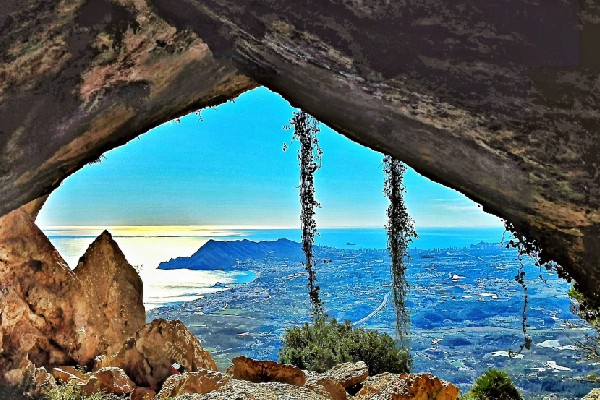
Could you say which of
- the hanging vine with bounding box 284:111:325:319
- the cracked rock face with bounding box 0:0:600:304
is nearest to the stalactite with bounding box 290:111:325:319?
the hanging vine with bounding box 284:111:325:319

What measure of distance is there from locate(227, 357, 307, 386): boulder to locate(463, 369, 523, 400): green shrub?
2.18m

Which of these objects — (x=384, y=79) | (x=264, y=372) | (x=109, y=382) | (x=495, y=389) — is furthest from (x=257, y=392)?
(x=384, y=79)

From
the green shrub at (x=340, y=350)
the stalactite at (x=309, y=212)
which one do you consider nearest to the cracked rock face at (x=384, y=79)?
the stalactite at (x=309, y=212)

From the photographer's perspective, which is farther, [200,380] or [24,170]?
[200,380]

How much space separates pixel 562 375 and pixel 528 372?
580 mm

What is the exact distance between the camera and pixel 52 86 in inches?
126

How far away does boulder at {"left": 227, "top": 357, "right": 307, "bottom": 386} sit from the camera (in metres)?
5.92

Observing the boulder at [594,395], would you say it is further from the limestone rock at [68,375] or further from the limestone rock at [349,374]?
the limestone rock at [68,375]

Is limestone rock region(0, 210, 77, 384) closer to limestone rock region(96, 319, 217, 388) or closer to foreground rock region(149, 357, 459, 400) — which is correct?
limestone rock region(96, 319, 217, 388)

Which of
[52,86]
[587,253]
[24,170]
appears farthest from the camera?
[24,170]

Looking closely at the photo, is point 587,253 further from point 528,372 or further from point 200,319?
point 200,319

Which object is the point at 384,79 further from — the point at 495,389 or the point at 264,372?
the point at 495,389

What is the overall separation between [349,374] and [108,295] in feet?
13.0

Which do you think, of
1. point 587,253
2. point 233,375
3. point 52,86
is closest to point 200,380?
point 233,375
